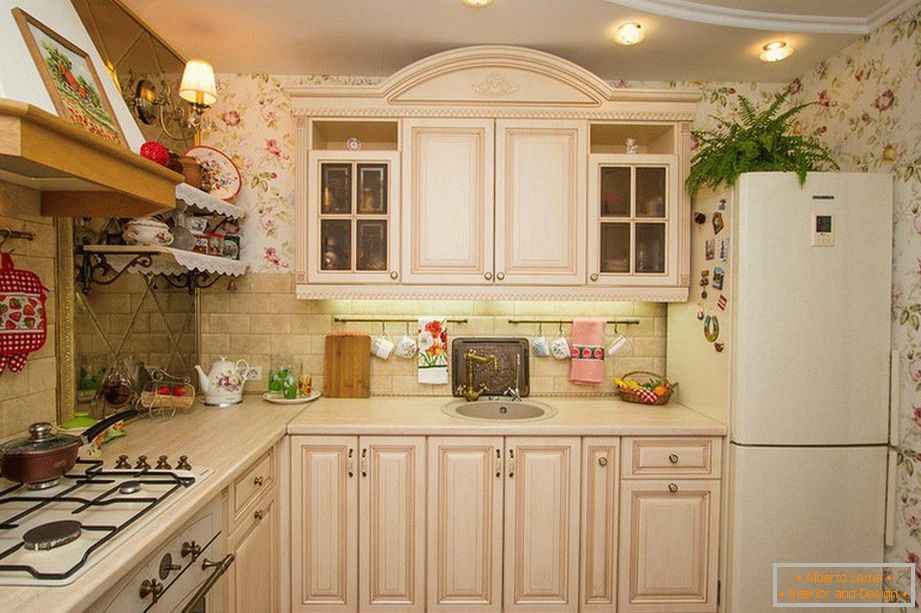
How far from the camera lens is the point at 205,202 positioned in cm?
208

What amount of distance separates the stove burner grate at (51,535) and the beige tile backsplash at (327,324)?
1506 millimetres

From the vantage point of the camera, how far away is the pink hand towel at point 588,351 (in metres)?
2.49

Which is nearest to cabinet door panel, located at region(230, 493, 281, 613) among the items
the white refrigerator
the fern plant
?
the white refrigerator

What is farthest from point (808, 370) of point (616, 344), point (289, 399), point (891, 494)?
point (289, 399)

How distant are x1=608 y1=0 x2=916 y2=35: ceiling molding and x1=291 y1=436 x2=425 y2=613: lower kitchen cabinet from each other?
78.6 inches

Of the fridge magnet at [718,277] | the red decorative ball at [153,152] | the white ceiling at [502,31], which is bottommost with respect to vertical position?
the fridge magnet at [718,277]

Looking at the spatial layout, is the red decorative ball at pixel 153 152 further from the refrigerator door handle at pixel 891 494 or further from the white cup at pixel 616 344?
the refrigerator door handle at pixel 891 494

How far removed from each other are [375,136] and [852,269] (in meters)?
2.13

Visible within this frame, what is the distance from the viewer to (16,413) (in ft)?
4.99

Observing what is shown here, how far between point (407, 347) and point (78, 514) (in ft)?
4.99

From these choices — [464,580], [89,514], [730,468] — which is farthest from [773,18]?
[89,514]

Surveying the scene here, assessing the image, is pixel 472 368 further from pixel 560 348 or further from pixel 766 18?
pixel 766 18

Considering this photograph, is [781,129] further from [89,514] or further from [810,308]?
[89,514]

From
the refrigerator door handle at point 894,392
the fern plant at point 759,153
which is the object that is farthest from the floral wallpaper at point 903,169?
the fern plant at point 759,153
